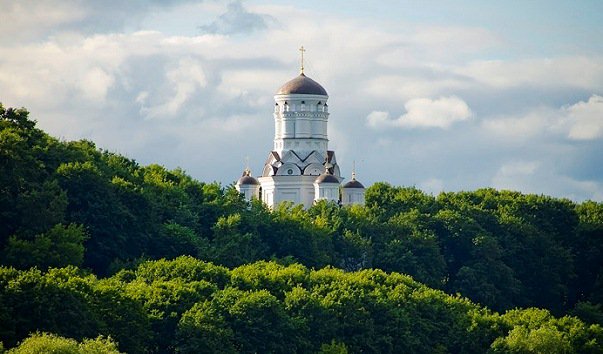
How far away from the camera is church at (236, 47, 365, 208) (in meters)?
188

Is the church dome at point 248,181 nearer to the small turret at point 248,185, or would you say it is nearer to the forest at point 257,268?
the small turret at point 248,185

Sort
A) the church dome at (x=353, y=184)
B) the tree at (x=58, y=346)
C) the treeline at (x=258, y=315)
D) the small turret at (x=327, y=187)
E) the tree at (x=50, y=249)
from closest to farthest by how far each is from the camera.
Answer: the tree at (x=58, y=346), the treeline at (x=258, y=315), the tree at (x=50, y=249), the small turret at (x=327, y=187), the church dome at (x=353, y=184)

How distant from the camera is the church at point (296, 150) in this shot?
18812cm

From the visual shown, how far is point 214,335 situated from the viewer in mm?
108625

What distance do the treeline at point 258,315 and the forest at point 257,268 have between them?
10 cm

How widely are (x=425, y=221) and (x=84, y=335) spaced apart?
2185 inches

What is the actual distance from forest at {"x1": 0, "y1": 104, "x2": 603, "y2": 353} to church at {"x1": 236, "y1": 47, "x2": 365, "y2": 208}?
27.5 metres

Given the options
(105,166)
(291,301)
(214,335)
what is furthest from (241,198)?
(214,335)

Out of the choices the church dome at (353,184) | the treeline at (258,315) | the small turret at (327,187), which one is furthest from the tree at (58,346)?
the church dome at (353,184)

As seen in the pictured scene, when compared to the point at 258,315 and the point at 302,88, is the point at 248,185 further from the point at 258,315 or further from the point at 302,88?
the point at 258,315

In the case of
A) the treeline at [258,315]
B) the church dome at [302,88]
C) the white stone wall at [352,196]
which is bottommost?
the treeline at [258,315]

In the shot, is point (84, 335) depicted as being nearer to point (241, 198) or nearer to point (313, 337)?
point (313, 337)

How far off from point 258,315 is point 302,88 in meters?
79.1

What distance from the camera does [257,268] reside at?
124 metres
